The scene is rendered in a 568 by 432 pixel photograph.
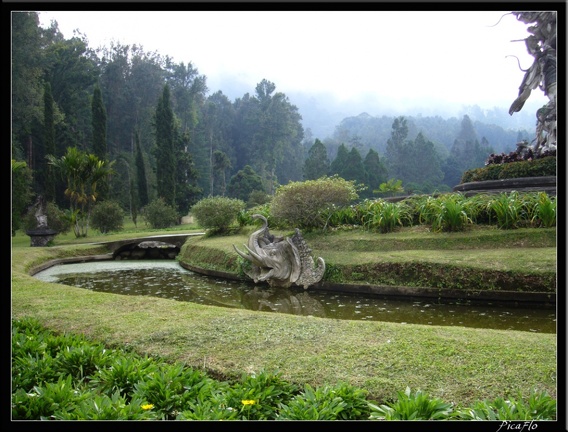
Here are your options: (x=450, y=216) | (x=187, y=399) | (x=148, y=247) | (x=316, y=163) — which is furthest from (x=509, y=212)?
(x=316, y=163)

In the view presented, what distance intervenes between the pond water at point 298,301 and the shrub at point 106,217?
7.95 metres

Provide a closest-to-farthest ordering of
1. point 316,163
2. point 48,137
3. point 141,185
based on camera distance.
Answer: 1. point 48,137
2. point 141,185
3. point 316,163

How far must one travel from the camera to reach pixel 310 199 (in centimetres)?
1126

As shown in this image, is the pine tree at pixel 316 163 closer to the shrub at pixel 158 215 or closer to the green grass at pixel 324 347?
the shrub at pixel 158 215

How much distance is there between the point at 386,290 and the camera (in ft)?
24.3

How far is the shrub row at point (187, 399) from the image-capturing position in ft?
6.58

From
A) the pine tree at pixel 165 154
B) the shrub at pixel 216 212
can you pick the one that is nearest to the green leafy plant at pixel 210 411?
the shrub at pixel 216 212

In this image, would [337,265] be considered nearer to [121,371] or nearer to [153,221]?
[121,371]

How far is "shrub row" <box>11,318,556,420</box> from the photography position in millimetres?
2006

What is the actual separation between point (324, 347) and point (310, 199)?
8.08 m

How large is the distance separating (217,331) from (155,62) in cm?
3305

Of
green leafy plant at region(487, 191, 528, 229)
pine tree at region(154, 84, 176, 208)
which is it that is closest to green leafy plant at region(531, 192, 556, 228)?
green leafy plant at region(487, 191, 528, 229)

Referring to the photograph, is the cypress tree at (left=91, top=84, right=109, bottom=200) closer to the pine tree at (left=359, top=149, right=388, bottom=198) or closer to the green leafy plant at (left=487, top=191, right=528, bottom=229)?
the pine tree at (left=359, top=149, right=388, bottom=198)

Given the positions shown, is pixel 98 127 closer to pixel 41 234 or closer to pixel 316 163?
pixel 41 234
